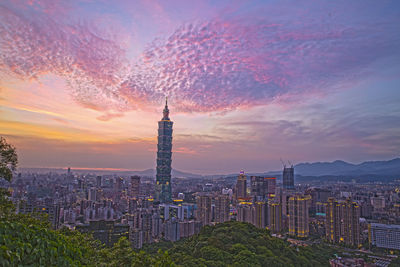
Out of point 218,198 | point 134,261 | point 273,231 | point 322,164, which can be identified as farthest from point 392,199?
point 322,164

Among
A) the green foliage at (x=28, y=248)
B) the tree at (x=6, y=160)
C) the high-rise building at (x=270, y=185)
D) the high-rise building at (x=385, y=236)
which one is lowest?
the high-rise building at (x=385, y=236)

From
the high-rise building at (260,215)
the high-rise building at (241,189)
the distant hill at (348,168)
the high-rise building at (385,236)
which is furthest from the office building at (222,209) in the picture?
the distant hill at (348,168)

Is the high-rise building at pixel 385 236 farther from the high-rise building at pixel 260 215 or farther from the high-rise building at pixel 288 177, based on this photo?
the high-rise building at pixel 288 177

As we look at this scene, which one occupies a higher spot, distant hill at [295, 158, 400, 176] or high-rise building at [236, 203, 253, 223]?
distant hill at [295, 158, 400, 176]

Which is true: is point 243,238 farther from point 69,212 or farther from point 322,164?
point 322,164

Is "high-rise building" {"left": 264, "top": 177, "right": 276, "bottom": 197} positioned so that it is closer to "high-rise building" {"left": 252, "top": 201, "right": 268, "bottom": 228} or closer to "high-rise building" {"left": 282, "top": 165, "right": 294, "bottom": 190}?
"high-rise building" {"left": 282, "top": 165, "right": 294, "bottom": 190}

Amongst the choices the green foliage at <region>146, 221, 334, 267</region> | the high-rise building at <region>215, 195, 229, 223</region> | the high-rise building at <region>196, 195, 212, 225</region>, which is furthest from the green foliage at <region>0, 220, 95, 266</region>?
the high-rise building at <region>196, 195, 212, 225</region>
